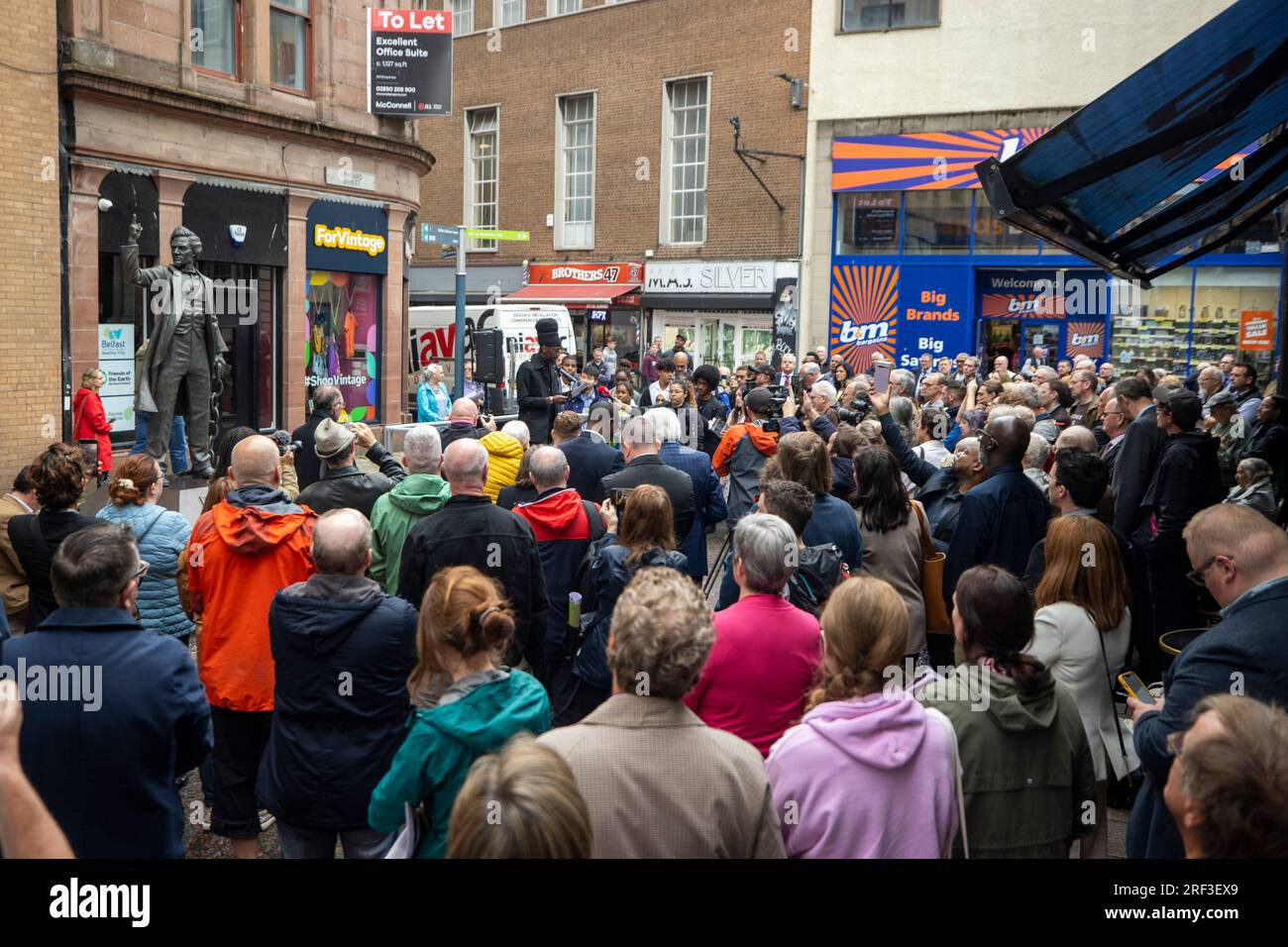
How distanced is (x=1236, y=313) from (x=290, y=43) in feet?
61.0

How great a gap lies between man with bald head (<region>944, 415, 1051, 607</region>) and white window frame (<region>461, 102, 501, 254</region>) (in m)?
30.3

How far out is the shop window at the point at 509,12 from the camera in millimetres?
34062

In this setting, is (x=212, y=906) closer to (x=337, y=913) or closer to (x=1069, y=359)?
(x=337, y=913)

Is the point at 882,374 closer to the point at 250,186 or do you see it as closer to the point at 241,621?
the point at 250,186

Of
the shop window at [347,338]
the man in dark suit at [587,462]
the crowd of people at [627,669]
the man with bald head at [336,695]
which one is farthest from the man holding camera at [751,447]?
the shop window at [347,338]

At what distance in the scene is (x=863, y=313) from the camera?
89.5ft

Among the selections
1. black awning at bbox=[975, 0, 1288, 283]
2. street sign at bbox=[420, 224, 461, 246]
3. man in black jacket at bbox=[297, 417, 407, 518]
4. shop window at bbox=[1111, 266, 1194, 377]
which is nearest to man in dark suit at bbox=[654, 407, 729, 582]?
man in black jacket at bbox=[297, 417, 407, 518]

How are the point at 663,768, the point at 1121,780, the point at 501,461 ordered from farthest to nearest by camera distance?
the point at 501,461 → the point at 1121,780 → the point at 663,768

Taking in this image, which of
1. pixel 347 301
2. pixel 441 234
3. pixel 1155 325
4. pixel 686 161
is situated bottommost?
pixel 347 301

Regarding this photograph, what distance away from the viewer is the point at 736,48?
1145 inches

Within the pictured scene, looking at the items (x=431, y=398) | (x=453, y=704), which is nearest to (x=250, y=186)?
(x=431, y=398)

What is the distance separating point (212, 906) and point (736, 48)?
2920 centimetres

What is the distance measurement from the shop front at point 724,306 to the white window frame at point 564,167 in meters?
3.24

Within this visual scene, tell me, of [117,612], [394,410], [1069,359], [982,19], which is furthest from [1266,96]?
[982,19]
